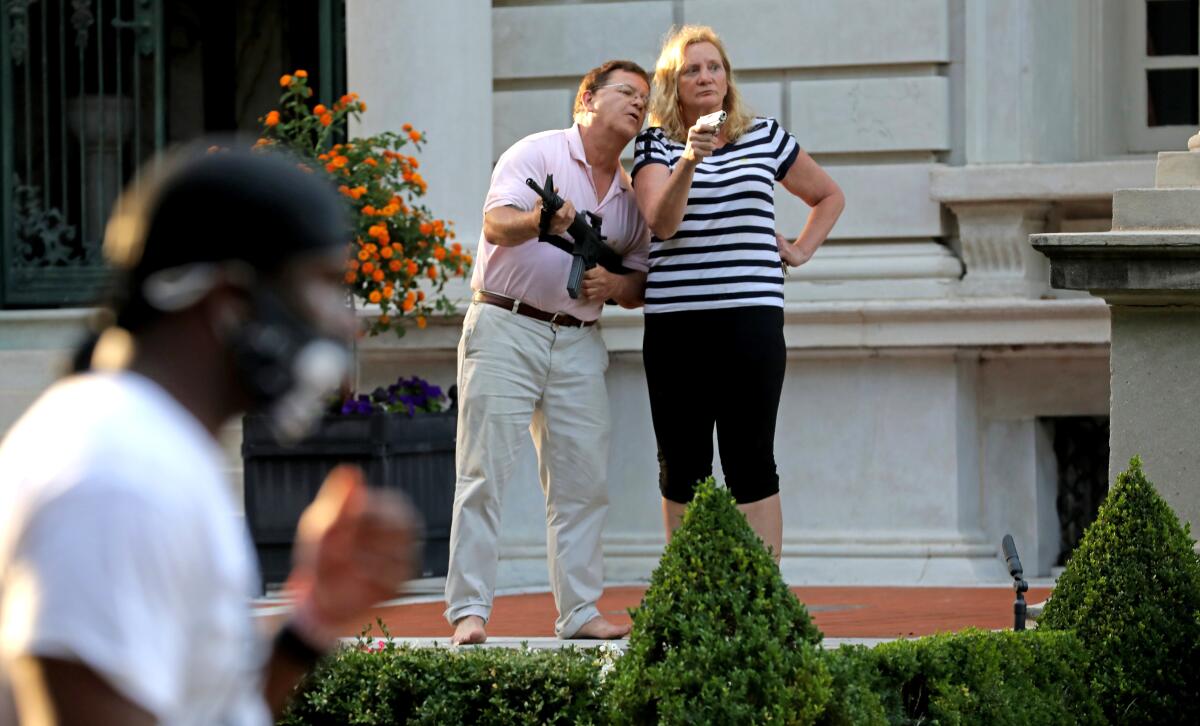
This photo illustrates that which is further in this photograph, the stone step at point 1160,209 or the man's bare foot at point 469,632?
the man's bare foot at point 469,632

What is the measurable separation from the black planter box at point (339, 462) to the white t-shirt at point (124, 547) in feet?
24.8

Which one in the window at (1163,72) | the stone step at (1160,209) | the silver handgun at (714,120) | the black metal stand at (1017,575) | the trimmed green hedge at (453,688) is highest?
the window at (1163,72)

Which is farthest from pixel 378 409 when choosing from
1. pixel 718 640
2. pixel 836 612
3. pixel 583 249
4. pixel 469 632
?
pixel 718 640

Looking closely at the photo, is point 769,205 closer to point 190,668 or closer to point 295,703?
point 295,703

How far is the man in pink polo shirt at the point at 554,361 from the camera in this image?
7.08 metres

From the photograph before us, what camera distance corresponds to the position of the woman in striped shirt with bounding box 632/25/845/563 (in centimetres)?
673

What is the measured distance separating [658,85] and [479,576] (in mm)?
1710

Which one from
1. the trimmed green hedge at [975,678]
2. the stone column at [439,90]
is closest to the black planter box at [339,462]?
the stone column at [439,90]

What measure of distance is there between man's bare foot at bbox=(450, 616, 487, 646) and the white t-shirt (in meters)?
5.08

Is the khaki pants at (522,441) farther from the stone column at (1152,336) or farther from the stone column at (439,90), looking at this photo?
the stone column at (439,90)

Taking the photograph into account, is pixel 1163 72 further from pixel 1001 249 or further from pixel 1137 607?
pixel 1137 607

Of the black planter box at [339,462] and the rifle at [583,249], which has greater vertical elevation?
the rifle at [583,249]

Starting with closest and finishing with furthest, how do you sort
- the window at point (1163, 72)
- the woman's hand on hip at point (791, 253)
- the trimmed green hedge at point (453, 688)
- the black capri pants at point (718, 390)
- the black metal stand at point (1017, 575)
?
the trimmed green hedge at point (453, 688), the black metal stand at point (1017, 575), the black capri pants at point (718, 390), the woman's hand on hip at point (791, 253), the window at point (1163, 72)

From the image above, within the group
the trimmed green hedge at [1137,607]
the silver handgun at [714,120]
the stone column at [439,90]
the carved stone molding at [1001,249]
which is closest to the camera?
the trimmed green hedge at [1137,607]
